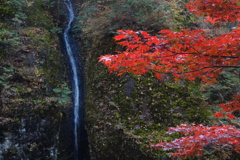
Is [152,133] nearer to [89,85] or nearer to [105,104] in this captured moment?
[105,104]

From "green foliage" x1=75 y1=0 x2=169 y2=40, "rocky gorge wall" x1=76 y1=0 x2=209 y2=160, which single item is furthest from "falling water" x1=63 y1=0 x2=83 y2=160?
"green foliage" x1=75 y1=0 x2=169 y2=40

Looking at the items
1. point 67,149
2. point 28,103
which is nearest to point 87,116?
point 67,149

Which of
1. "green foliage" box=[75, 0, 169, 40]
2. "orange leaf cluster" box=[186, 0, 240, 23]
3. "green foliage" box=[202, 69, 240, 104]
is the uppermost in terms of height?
"orange leaf cluster" box=[186, 0, 240, 23]

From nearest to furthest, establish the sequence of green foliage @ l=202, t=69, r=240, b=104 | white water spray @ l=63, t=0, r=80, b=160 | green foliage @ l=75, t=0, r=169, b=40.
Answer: green foliage @ l=202, t=69, r=240, b=104 → white water spray @ l=63, t=0, r=80, b=160 → green foliage @ l=75, t=0, r=169, b=40

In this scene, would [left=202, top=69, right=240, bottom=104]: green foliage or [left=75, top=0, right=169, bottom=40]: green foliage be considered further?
[left=75, top=0, right=169, bottom=40]: green foliage

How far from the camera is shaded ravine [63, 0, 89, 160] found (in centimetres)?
738

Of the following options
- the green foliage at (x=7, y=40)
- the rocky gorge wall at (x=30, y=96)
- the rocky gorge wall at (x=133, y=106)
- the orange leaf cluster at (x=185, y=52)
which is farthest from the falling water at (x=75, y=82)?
the orange leaf cluster at (x=185, y=52)

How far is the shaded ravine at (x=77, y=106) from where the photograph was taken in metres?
7.38

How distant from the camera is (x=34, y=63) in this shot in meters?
8.20

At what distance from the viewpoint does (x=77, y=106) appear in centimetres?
865

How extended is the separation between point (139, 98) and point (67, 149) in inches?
142

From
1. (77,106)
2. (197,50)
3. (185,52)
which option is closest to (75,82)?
(77,106)

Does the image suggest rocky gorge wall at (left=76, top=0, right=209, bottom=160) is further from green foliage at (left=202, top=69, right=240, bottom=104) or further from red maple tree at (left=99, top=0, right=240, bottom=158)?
red maple tree at (left=99, top=0, right=240, bottom=158)

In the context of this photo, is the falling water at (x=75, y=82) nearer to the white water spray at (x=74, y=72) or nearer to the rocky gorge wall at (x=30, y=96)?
the white water spray at (x=74, y=72)
